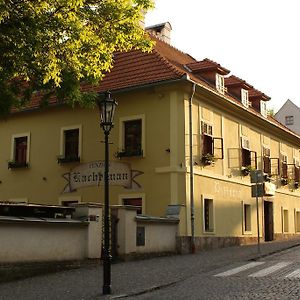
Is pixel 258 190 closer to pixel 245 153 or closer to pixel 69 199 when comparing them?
pixel 245 153

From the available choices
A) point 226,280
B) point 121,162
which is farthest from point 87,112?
point 226,280

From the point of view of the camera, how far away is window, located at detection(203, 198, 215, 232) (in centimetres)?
2269

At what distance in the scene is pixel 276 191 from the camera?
3081cm

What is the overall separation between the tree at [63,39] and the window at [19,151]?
36.5 feet

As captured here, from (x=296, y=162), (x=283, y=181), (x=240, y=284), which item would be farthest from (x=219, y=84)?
(x=240, y=284)

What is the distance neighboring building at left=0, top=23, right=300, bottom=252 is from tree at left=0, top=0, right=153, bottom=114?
24.1 feet

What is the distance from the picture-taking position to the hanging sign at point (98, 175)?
880 inches

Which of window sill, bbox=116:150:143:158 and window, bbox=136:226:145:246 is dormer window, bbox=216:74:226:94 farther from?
window, bbox=136:226:145:246

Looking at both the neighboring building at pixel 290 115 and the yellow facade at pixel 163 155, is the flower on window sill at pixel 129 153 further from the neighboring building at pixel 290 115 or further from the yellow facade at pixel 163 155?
the neighboring building at pixel 290 115

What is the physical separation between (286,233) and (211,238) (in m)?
10.9

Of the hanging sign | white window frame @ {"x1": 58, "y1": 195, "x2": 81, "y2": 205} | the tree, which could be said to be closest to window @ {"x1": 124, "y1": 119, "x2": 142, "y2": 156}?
the hanging sign

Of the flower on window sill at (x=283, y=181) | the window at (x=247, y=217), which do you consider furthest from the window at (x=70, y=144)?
the flower on window sill at (x=283, y=181)

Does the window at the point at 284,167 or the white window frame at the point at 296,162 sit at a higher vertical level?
the white window frame at the point at 296,162

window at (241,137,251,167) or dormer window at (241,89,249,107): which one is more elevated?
dormer window at (241,89,249,107)
